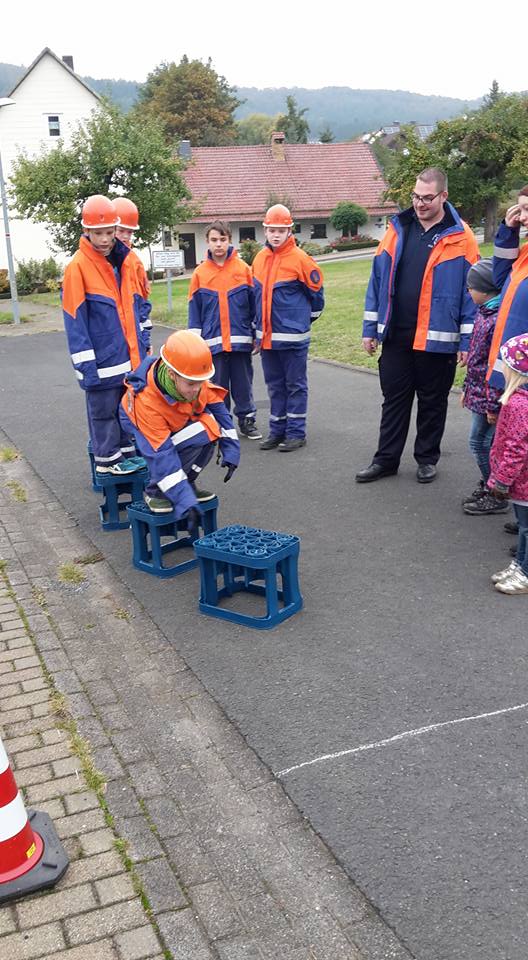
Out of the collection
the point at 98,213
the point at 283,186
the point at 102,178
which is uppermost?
the point at 283,186

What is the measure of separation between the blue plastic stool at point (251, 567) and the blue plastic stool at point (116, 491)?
4.67 feet

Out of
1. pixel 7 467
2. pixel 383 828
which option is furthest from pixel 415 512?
pixel 7 467

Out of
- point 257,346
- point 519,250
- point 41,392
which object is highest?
point 519,250

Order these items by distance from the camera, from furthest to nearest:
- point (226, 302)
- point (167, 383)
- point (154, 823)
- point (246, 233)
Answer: point (246, 233), point (226, 302), point (167, 383), point (154, 823)

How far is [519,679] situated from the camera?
13.1ft

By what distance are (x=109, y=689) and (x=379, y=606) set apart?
1.56m

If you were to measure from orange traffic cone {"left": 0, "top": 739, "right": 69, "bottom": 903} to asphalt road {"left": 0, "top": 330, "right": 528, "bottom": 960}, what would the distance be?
90 centimetres

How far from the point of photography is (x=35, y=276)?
36.6 m

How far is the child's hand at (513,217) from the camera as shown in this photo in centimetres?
521

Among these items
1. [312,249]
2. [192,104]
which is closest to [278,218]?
[312,249]

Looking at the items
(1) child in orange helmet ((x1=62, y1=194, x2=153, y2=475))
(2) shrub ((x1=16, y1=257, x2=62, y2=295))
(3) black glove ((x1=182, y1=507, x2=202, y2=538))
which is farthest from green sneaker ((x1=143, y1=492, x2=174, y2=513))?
(2) shrub ((x1=16, y1=257, x2=62, y2=295))

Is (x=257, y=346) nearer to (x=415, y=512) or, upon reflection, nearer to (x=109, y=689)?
(x=415, y=512)

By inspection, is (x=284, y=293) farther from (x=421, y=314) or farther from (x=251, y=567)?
(x=251, y=567)

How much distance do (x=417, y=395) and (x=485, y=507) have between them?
3.63ft
